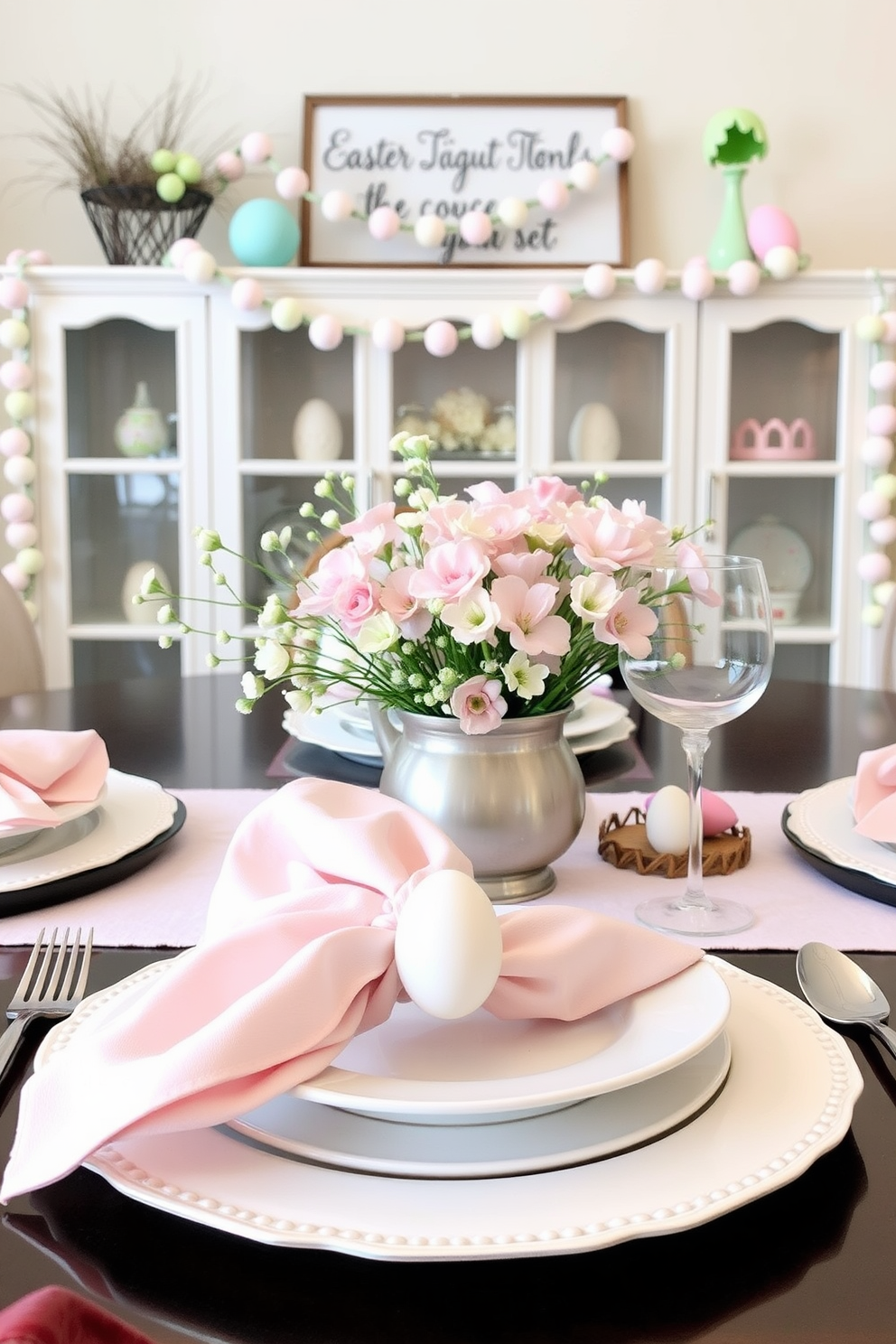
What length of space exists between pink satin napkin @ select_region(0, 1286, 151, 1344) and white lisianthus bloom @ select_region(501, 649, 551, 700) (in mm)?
529

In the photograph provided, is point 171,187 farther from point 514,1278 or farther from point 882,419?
point 514,1278

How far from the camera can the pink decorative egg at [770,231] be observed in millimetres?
2842

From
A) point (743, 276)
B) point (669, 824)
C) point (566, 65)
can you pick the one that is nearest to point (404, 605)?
point (669, 824)

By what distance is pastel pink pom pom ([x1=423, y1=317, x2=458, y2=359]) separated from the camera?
9.27 feet

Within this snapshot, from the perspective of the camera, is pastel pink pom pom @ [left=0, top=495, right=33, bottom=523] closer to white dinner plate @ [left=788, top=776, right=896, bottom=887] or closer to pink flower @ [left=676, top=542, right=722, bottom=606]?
white dinner plate @ [left=788, top=776, right=896, bottom=887]

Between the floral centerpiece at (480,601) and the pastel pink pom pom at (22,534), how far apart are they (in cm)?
224

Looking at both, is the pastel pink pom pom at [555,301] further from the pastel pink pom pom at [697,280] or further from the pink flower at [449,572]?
the pink flower at [449,572]

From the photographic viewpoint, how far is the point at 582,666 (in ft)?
2.76

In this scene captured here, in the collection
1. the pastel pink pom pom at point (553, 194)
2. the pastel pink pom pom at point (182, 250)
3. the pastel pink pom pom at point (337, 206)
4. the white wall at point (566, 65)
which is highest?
the white wall at point (566, 65)

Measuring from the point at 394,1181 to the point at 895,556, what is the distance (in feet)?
9.57

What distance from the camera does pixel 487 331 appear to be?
2.83 m

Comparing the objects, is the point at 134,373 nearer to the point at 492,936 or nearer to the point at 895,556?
the point at 895,556

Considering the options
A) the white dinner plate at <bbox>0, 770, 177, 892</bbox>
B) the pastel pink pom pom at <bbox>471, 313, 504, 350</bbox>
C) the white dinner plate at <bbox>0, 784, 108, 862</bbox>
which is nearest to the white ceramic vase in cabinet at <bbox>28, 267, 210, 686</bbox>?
the pastel pink pom pom at <bbox>471, 313, 504, 350</bbox>

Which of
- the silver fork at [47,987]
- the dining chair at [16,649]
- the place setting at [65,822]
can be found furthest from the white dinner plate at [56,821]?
the dining chair at [16,649]
